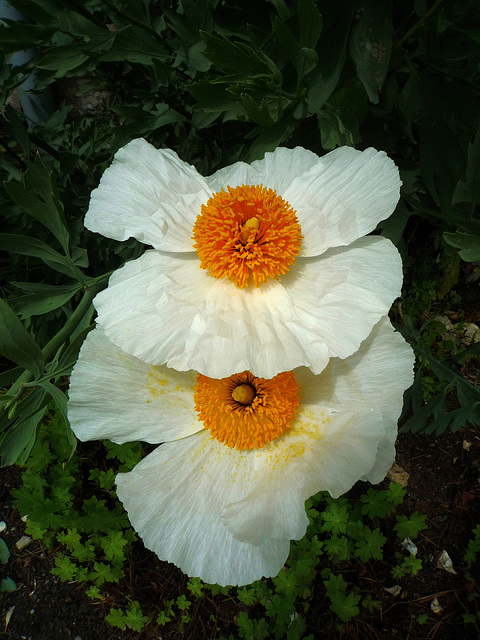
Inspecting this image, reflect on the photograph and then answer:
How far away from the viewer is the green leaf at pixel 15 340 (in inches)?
39.0

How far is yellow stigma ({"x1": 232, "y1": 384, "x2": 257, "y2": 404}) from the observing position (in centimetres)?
96

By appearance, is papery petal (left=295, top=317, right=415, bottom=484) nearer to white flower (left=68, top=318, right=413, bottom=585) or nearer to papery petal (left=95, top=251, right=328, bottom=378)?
white flower (left=68, top=318, right=413, bottom=585)

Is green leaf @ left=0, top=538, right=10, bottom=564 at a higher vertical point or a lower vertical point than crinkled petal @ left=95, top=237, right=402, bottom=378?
lower

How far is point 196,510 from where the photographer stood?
3.23 ft

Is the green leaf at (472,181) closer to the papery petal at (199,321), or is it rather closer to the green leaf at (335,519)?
the papery petal at (199,321)

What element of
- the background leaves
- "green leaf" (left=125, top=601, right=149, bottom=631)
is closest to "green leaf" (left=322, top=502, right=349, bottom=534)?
the background leaves

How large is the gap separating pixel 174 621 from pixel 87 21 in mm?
2108

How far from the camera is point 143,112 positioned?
1.51 m

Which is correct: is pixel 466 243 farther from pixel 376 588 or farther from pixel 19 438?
pixel 376 588

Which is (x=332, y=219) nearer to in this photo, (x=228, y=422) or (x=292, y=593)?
(x=228, y=422)

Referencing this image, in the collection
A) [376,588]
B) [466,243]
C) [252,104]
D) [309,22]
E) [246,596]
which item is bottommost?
[376,588]

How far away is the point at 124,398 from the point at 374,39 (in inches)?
35.5

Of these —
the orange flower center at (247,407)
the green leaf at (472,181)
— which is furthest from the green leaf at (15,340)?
the green leaf at (472,181)

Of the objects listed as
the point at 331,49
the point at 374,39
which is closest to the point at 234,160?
the point at 331,49
